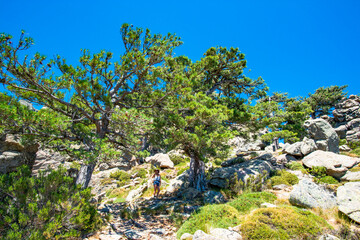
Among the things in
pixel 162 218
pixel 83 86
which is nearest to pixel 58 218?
pixel 83 86

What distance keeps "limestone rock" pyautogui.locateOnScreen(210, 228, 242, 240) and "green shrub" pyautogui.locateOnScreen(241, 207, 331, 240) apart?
283mm

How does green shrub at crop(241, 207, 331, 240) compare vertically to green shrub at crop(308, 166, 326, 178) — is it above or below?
below

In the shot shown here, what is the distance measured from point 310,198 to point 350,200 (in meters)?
1.34

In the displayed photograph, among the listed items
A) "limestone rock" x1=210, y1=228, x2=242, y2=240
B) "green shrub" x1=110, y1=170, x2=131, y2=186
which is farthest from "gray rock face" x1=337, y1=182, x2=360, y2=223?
"green shrub" x1=110, y1=170, x2=131, y2=186

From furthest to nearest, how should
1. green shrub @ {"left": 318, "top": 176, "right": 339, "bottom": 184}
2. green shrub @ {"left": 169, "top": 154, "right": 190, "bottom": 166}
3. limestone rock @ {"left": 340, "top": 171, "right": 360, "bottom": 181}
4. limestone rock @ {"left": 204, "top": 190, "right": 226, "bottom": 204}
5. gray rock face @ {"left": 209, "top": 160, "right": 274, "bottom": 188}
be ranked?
green shrub @ {"left": 169, "top": 154, "right": 190, "bottom": 166}
gray rock face @ {"left": 209, "top": 160, "right": 274, "bottom": 188}
green shrub @ {"left": 318, "top": 176, "right": 339, "bottom": 184}
limestone rock @ {"left": 340, "top": 171, "right": 360, "bottom": 181}
limestone rock @ {"left": 204, "top": 190, "right": 226, "bottom": 204}

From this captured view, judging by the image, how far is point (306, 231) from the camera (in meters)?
5.26

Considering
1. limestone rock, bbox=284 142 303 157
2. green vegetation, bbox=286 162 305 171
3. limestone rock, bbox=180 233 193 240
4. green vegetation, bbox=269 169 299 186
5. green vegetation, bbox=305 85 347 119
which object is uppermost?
green vegetation, bbox=305 85 347 119

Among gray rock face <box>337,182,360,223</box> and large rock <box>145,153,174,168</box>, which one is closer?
gray rock face <box>337,182,360,223</box>

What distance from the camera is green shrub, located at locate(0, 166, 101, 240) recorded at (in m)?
4.21

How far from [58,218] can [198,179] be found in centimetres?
942

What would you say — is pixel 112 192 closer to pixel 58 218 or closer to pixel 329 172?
pixel 58 218

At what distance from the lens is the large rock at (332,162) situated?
1215 cm

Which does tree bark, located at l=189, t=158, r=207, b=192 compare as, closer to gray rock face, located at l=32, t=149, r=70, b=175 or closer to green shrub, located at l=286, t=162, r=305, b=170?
green shrub, located at l=286, t=162, r=305, b=170

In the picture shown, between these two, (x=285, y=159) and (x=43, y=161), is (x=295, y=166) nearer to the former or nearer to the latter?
(x=285, y=159)
